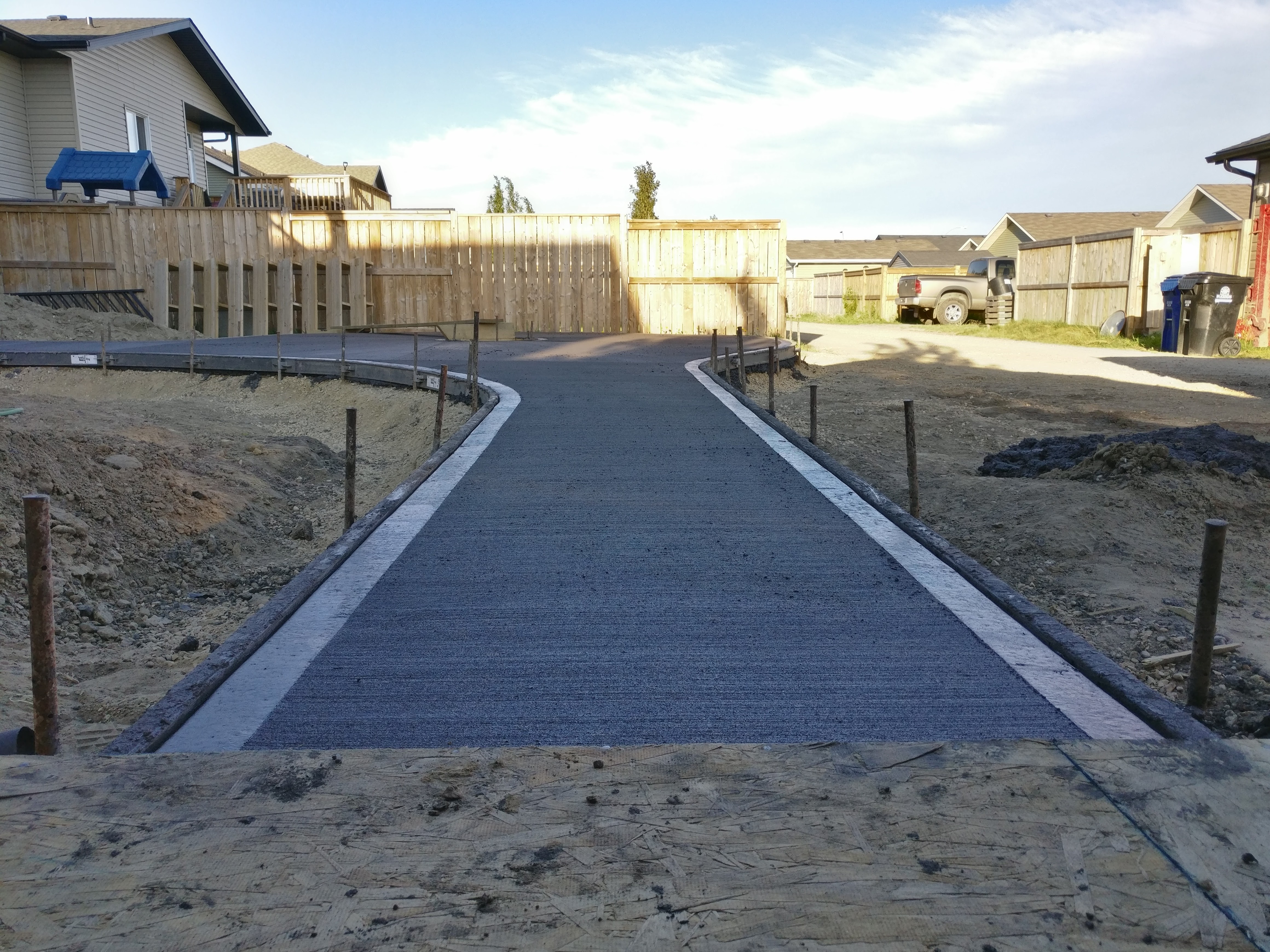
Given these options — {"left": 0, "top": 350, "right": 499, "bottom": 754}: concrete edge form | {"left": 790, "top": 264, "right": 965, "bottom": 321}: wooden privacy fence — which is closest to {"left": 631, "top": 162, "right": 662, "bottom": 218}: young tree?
{"left": 790, "top": 264, "right": 965, "bottom": 321}: wooden privacy fence

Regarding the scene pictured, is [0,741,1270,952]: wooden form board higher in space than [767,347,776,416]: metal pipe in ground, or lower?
lower

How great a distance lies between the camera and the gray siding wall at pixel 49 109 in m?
25.0

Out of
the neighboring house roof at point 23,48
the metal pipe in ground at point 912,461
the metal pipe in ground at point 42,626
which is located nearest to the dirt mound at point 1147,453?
the metal pipe in ground at point 912,461

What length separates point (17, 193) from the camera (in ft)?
82.3

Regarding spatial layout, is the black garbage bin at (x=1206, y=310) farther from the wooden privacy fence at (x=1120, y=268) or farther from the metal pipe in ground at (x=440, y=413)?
the metal pipe in ground at (x=440, y=413)

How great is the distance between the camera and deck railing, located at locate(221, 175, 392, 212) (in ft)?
89.4

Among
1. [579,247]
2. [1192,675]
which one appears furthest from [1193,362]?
[1192,675]

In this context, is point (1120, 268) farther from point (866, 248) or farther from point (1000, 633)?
point (866, 248)

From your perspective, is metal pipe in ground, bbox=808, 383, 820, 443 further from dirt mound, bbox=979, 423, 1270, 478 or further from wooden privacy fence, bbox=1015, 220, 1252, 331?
wooden privacy fence, bbox=1015, 220, 1252, 331

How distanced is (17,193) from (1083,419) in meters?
24.3

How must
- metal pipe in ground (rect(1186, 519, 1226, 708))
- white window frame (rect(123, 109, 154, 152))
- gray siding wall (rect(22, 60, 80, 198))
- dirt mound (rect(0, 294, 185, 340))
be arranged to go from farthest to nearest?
white window frame (rect(123, 109, 154, 152)), gray siding wall (rect(22, 60, 80, 198)), dirt mound (rect(0, 294, 185, 340)), metal pipe in ground (rect(1186, 519, 1226, 708))

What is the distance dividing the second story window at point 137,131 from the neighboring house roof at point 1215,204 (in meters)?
34.7

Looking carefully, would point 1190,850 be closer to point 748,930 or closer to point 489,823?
point 748,930

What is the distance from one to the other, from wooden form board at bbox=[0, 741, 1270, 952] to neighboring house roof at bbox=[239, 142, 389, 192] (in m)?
43.0
